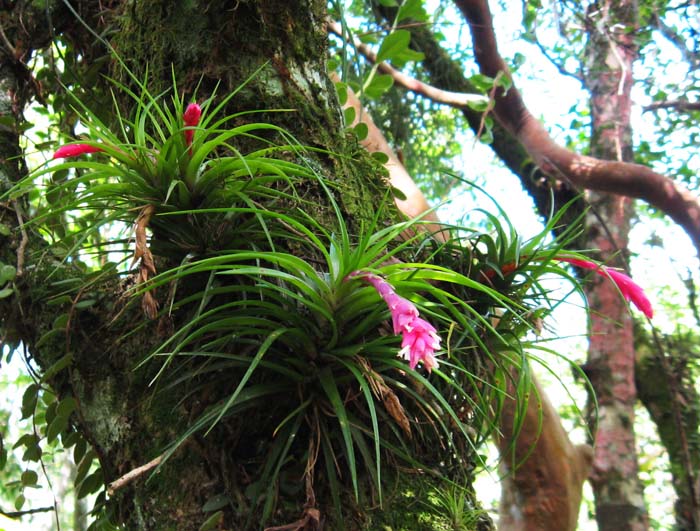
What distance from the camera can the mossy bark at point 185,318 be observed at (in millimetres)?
997

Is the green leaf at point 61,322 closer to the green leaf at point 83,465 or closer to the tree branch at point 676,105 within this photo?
the green leaf at point 83,465

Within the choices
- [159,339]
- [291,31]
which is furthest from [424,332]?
[291,31]

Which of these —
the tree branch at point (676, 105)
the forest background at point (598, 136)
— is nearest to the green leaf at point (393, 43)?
the forest background at point (598, 136)

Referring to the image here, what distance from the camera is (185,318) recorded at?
108cm

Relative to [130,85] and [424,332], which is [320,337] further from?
[130,85]

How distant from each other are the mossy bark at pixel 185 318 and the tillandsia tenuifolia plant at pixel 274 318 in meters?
0.02

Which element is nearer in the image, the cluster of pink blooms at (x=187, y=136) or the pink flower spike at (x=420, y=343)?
the pink flower spike at (x=420, y=343)

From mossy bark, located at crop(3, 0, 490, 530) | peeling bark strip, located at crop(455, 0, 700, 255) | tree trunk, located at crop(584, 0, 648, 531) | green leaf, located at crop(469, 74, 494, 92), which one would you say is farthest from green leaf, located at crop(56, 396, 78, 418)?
peeling bark strip, located at crop(455, 0, 700, 255)

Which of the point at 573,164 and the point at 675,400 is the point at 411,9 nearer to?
the point at 573,164

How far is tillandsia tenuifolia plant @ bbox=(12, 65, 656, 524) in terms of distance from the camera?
926 millimetres

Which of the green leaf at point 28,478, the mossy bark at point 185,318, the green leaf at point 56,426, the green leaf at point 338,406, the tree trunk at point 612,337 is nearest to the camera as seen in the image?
the green leaf at point 338,406

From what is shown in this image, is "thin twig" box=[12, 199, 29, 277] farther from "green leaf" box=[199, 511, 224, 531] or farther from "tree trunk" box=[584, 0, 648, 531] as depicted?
"tree trunk" box=[584, 0, 648, 531]

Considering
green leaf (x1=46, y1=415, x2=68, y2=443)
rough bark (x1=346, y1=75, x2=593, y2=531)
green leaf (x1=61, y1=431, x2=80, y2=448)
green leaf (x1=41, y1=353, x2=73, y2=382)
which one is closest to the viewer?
green leaf (x1=41, y1=353, x2=73, y2=382)

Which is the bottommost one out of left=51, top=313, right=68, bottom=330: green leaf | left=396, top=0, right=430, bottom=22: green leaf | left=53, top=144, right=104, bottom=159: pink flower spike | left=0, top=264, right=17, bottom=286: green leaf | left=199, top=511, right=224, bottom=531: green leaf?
left=199, top=511, right=224, bottom=531: green leaf
